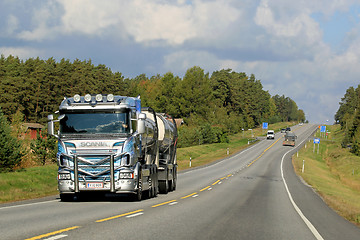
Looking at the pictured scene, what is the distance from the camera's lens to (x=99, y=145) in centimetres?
1491

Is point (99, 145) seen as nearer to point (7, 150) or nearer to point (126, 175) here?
point (126, 175)

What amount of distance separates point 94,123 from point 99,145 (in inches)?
37.2

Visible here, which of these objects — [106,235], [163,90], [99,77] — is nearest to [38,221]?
[106,235]

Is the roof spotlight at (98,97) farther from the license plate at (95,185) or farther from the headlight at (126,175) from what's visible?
the license plate at (95,185)

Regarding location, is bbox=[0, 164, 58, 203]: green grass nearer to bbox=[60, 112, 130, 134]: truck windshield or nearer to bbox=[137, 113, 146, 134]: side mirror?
bbox=[60, 112, 130, 134]: truck windshield

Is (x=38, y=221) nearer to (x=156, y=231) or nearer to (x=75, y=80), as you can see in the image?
(x=156, y=231)

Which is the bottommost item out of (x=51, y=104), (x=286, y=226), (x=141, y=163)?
(x=286, y=226)

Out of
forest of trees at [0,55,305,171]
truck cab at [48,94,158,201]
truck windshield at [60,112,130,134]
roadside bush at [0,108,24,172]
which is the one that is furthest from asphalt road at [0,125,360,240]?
forest of trees at [0,55,305,171]

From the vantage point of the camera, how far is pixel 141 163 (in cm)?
1677

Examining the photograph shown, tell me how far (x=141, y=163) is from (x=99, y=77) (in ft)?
360

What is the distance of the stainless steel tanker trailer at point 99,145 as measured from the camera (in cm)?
1484

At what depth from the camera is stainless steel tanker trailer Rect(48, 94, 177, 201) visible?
14.8 metres

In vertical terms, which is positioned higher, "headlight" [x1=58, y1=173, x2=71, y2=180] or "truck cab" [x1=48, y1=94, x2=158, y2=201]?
"truck cab" [x1=48, y1=94, x2=158, y2=201]

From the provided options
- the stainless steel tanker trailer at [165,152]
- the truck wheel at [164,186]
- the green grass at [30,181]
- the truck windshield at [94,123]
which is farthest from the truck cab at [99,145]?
the green grass at [30,181]
